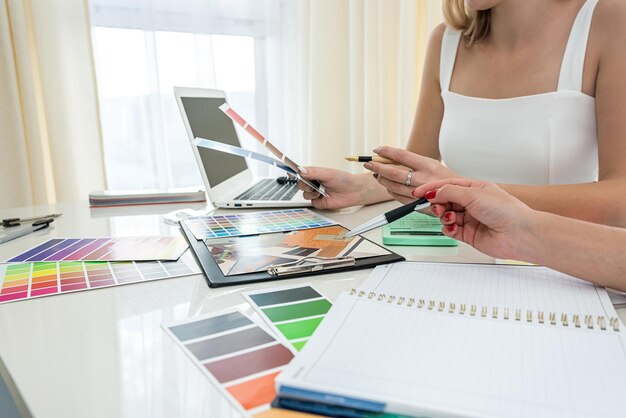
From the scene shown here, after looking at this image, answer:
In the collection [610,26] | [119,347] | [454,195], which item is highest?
[610,26]

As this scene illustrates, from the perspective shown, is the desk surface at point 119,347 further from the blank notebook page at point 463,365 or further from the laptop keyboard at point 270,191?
the laptop keyboard at point 270,191

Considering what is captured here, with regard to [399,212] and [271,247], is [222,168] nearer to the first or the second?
[271,247]

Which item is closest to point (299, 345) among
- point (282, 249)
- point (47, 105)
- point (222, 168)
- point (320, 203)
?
point (282, 249)

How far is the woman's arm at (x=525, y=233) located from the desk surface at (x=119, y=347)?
5cm

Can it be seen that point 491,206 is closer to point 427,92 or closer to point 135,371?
point 135,371

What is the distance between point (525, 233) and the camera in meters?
0.56

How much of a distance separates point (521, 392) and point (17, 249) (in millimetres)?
760

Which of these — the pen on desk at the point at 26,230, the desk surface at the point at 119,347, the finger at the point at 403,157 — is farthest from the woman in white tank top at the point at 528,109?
the pen on desk at the point at 26,230

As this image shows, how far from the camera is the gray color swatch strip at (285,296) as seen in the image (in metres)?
0.52

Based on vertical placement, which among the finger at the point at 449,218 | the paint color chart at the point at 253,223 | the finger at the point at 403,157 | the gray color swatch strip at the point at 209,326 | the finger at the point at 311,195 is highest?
the finger at the point at 403,157

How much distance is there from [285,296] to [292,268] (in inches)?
3.0

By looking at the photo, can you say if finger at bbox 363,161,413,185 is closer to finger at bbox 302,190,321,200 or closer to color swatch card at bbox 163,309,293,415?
finger at bbox 302,190,321,200

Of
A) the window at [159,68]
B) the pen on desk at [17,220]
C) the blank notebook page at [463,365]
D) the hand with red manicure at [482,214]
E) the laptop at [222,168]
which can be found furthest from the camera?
the window at [159,68]

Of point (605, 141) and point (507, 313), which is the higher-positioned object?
point (605, 141)
